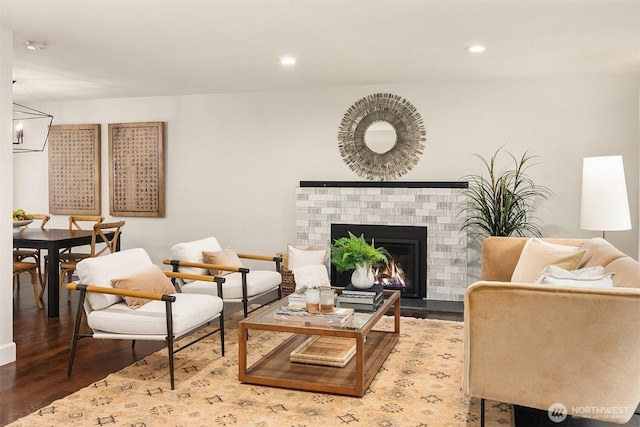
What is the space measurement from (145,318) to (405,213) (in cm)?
338

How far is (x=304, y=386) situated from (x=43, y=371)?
1730mm

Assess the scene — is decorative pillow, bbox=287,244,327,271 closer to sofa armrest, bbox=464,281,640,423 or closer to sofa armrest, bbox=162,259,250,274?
sofa armrest, bbox=162,259,250,274

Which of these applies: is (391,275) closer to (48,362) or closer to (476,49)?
(476,49)

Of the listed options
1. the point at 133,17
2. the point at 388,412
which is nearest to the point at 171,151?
the point at 133,17

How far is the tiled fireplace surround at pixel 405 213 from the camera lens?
19.3 ft

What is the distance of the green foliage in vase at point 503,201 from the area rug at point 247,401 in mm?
2086

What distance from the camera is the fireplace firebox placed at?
599 centimetres

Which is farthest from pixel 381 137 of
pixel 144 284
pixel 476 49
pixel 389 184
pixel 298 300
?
pixel 144 284

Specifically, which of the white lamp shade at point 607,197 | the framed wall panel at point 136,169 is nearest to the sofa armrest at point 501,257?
the white lamp shade at point 607,197

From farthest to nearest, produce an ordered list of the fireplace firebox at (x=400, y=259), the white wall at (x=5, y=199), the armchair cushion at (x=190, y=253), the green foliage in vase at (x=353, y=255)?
1. the fireplace firebox at (x=400, y=259)
2. the armchair cushion at (x=190, y=253)
3. the green foliage in vase at (x=353, y=255)
4. the white wall at (x=5, y=199)

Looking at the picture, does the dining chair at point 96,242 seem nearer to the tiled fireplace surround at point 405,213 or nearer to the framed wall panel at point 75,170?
the framed wall panel at point 75,170

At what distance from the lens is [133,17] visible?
3.68 meters

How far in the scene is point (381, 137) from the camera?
617 cm

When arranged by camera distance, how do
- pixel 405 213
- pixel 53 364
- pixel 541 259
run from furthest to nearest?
1. pixel 405 213
2. pixel 541 259
3. pixel 53 364
